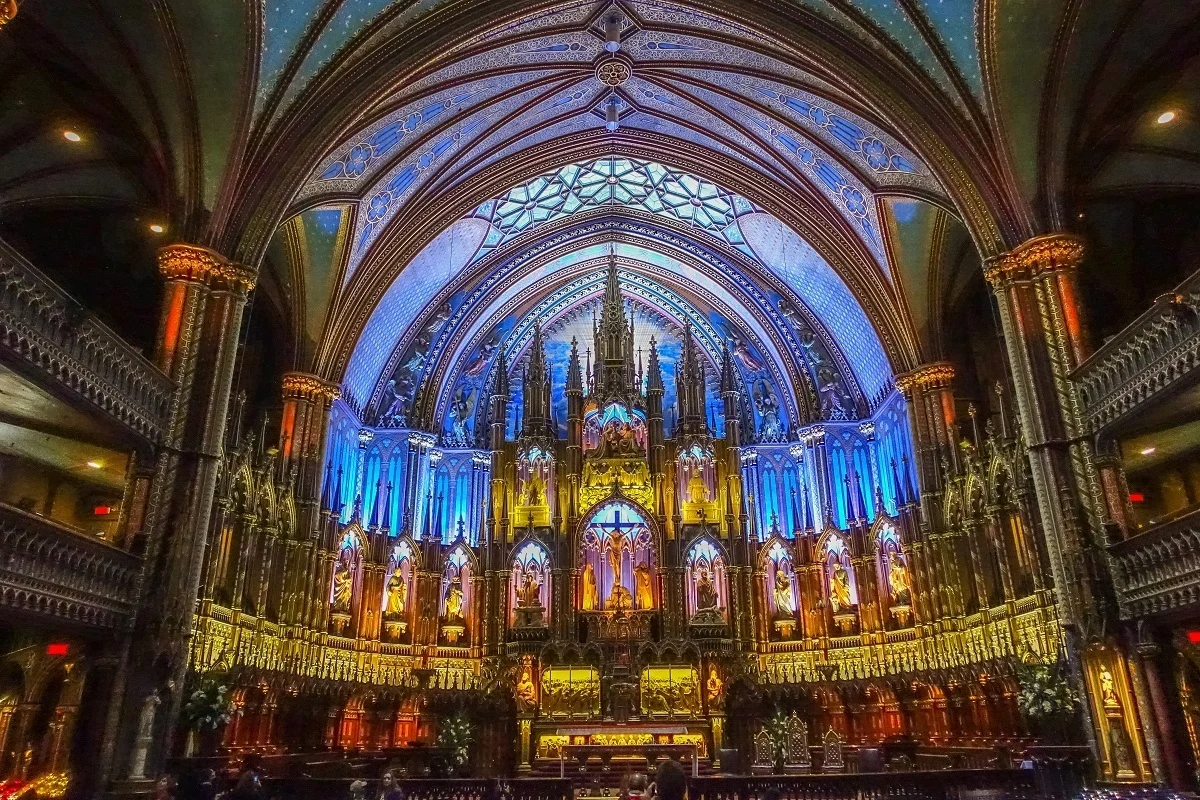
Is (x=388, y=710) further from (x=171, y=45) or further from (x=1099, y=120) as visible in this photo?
(x=1099, y=120)

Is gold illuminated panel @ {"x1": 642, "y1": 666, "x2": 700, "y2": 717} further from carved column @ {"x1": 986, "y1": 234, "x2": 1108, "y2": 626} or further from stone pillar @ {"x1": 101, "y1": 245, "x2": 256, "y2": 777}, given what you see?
stone pillar @ {"x1": 101, "y1": 245, "x2": 256, "y2": 777}

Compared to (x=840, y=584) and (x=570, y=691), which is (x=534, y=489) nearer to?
(x=570, y=691)

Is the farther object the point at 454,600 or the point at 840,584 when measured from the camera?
the point at 454,600

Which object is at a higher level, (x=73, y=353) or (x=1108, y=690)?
(x=73, y=353)

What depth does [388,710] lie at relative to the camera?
73.3ft

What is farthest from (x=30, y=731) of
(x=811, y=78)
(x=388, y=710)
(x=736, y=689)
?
(x=811, y=78)

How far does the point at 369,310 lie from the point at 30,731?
1264 cm

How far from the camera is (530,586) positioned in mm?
24438

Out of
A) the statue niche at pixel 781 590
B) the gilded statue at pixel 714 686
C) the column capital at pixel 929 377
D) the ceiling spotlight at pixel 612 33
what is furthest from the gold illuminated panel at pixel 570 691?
the ceiling spotlight at pixel 612 33

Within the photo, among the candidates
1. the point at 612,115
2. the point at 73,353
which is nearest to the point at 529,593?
the point at 612,115

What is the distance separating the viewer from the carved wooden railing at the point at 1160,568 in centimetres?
1217

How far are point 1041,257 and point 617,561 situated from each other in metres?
14.5

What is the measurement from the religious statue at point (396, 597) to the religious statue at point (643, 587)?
6.82 metres

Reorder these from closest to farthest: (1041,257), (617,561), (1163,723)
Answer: (1163,723) < (1041,257) < (617,561)
